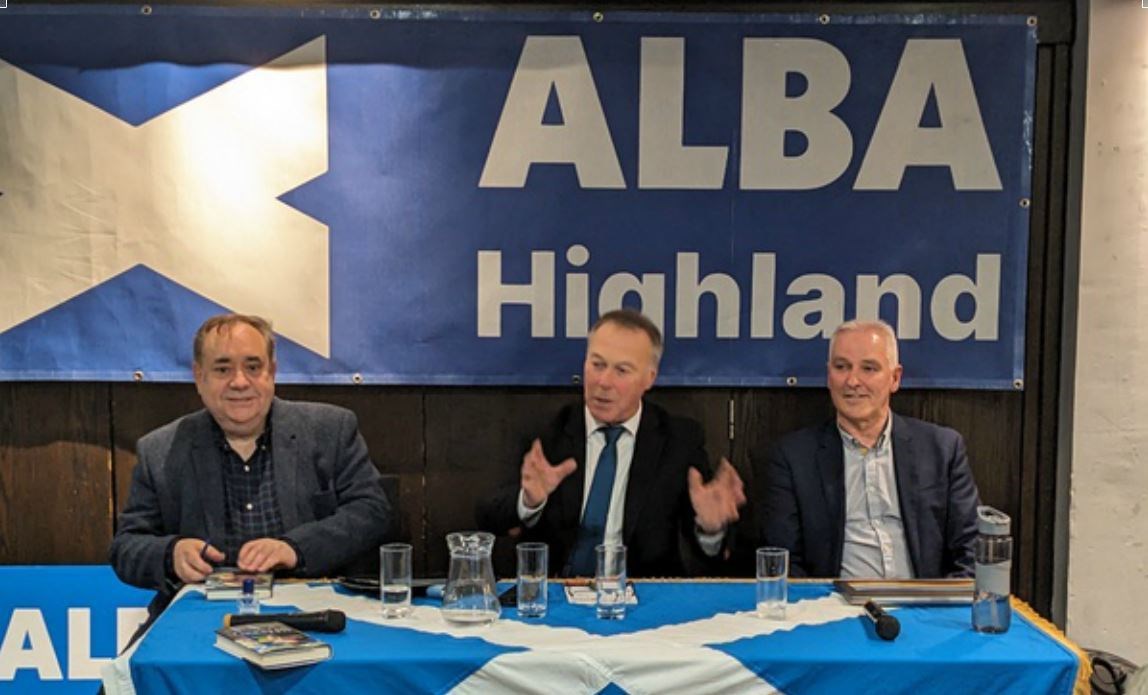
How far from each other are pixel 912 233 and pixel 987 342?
371 mm

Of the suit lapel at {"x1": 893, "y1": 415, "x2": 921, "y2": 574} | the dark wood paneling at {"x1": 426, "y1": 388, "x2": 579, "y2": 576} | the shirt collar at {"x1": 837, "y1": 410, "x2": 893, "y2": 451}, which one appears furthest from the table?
the dark wood paneling at {"x1": 426, "y1": 388, "x2": 579, "y2": 576}

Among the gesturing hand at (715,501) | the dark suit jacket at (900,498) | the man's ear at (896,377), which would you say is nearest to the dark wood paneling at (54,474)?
the gesturing hand at (715,501)

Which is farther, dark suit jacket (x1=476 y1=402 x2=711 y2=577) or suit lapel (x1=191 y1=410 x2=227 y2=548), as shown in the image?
dark suit jacket (x1=476 y1=402 x2=711 y2=577)

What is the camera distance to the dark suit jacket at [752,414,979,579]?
8.82 ft

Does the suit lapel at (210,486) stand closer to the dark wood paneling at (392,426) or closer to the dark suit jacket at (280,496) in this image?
the dark suit jacket at (280,496)

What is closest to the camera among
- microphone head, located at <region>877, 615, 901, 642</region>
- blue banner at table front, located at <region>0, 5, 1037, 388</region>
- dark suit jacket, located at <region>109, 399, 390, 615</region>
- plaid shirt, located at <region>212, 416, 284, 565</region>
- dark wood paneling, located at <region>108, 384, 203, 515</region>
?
microphone head, located at <region>877, 615, 901, 642</region>

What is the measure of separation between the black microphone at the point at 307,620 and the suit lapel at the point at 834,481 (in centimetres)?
129

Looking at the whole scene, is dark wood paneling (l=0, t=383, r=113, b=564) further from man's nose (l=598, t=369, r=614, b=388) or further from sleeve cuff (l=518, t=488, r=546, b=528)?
man's nose (l=598, t=369, r=614, b=388)

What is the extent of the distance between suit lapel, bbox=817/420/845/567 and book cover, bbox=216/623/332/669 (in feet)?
4.45

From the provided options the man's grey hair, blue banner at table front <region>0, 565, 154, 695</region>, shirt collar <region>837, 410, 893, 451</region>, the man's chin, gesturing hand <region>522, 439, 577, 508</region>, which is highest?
the man's grey hair

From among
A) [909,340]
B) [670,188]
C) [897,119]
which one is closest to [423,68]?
[670,188]

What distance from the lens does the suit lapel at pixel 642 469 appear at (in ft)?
8.86

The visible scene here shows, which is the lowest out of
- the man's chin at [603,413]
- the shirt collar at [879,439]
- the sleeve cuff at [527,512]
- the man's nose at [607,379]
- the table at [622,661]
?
the table at [622,661]

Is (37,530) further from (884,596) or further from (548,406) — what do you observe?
(884,596)
